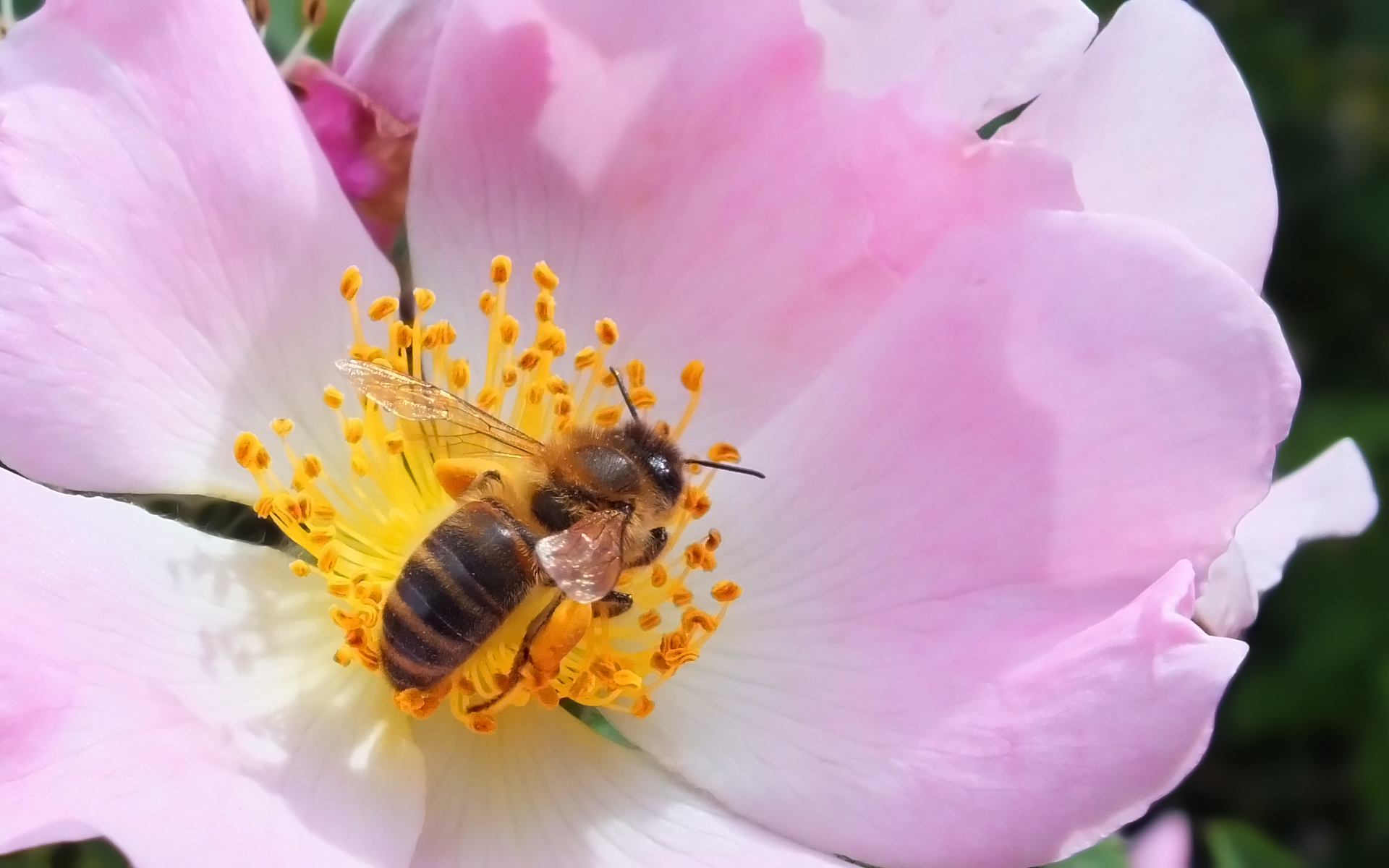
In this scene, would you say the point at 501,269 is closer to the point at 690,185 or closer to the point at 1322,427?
the point at 690,185

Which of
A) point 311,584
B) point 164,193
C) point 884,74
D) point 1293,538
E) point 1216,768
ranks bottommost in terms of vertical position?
point 1216,768

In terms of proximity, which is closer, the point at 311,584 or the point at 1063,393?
the point at 1063,393

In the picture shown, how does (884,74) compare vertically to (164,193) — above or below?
below

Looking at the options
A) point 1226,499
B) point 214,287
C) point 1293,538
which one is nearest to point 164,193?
point 214,287

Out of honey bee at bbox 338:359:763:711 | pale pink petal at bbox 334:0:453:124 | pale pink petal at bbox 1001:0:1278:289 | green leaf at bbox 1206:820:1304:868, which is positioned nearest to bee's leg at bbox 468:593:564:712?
honey bee at bbox 338:359:763:711

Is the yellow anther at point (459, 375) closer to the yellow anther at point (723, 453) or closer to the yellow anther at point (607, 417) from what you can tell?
the yellow anther at point (607, 417)

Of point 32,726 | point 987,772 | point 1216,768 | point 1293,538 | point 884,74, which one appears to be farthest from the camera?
point 1216,768

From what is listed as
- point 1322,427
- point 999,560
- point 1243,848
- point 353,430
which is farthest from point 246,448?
point 1322,427

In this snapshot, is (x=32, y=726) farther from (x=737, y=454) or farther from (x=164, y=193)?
(x=737, y=454)
